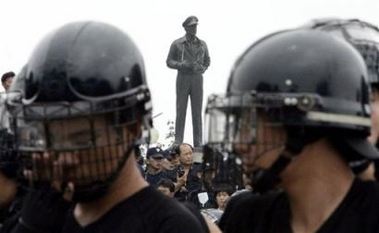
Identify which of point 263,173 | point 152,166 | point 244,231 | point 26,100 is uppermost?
point 26,100

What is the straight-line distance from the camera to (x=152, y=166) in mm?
10578

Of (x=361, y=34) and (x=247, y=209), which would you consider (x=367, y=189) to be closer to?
(x=247, y=209)

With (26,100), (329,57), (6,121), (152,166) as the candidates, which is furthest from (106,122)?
(152,166)

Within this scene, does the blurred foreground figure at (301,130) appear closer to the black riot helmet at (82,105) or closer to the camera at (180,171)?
the black riot helmet at (82,105)

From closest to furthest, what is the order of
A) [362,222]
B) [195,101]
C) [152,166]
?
[362,222], [152,166], [195,101]

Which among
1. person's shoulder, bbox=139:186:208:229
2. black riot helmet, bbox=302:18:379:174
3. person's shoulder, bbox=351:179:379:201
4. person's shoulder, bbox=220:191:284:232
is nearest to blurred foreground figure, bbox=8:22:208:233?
person's shoulder, bbox=139:186:208:229

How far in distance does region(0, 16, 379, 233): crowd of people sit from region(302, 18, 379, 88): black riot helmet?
1.86ft

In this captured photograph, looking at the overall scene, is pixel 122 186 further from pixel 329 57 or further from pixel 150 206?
pixel 329 57

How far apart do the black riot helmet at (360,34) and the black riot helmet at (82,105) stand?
3.02 ft

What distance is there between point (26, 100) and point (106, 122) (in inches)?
12.6

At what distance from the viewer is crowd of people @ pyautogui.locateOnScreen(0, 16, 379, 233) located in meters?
2.82

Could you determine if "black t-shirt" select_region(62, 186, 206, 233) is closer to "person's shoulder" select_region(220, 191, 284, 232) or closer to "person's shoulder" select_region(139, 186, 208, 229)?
"person's shoulder" select_region(139, 186, 208, 229)

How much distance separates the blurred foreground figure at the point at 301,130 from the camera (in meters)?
2.79

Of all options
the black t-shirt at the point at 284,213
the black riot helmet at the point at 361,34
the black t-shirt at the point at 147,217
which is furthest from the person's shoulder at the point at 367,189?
the black riot helmet at the point at 361,34
